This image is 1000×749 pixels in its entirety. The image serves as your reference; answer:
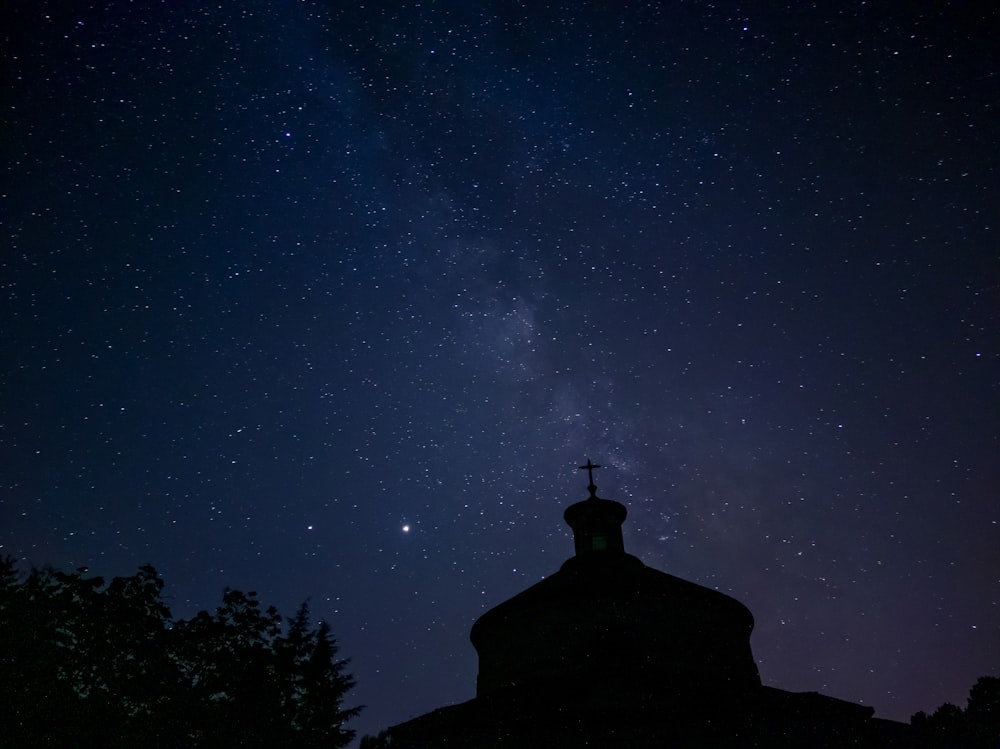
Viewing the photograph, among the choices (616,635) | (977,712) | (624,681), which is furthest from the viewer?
(977,712)

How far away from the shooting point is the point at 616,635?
1797 cm

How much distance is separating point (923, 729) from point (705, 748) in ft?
24.3

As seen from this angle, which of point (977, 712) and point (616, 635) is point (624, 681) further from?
point (977, 712)

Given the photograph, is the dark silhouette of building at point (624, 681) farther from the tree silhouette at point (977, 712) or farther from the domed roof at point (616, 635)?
the tree silhouette at point (977, 712)

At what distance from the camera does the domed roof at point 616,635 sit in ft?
57.0

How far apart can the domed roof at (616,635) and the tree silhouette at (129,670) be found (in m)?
6.99

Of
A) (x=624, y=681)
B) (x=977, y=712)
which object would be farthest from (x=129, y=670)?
(x=977, y=712)

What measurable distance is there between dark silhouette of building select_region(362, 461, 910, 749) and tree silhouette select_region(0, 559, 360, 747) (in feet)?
16.9

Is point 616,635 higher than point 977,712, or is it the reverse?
point 616,635

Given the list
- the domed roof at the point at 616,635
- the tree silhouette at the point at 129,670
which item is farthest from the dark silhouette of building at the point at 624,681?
the tree silhouette at the point at 129,670

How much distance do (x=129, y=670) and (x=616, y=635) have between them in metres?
14.4

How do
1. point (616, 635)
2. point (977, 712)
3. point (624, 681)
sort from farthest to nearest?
point (977, 712) → point (616, 635) → point (624, 681)

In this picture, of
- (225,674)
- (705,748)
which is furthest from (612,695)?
(225,674)

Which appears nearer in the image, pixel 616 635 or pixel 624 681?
pixel 624 681
